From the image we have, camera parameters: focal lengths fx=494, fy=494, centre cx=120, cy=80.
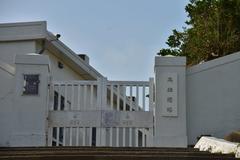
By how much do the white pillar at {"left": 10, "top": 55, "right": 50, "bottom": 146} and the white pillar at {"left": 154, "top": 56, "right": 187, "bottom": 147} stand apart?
249 centimetres

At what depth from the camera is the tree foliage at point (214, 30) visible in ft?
48.2

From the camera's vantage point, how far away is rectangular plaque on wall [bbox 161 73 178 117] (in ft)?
35.7

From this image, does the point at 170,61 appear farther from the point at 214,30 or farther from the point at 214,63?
the point at 214,30

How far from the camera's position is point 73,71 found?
17875 mm

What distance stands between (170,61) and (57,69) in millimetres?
6817

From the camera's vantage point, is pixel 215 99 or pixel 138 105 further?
pixel 138 105

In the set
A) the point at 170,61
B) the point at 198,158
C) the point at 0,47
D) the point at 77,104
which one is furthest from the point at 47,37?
the point at 198,158

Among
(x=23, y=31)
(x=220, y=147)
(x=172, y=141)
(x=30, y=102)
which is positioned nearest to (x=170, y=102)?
(x=172, y=141)

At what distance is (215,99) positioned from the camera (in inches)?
431

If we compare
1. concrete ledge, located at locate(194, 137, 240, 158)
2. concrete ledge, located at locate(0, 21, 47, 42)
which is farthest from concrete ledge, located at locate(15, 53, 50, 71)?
concrete ledge, located at locate(194, 137, 240, 158)

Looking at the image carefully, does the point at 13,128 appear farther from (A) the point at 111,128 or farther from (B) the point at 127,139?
(B) the point at 127,139

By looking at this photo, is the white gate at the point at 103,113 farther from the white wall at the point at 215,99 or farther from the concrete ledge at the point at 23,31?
the concrete ledge at the point at 23,31

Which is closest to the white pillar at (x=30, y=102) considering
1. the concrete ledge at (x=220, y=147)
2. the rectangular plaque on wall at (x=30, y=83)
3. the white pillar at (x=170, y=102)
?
the rectangular plaque on wall at (x=30, y=83)

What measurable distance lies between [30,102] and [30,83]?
1.45ft
